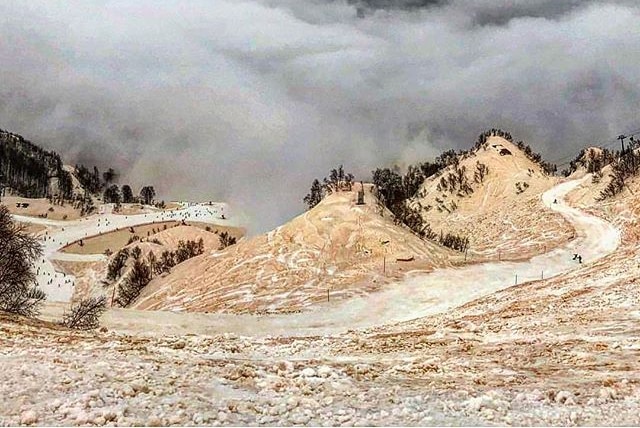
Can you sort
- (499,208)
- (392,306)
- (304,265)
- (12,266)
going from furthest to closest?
(499,208) → (304,265) → (392,306) → (12,266)

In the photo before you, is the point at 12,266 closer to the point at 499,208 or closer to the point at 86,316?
the point at 86,316

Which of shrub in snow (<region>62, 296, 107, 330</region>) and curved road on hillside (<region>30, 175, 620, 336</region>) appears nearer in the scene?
shrub in snow (<region>62, 296, 107, 330</region>)

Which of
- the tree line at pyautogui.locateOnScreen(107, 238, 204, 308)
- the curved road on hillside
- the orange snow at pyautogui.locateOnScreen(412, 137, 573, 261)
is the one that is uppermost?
the orange snow at pyautogui.locateOnScreen(412, 137, 573, 261)

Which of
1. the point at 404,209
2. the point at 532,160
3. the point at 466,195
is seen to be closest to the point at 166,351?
the point at 404,209

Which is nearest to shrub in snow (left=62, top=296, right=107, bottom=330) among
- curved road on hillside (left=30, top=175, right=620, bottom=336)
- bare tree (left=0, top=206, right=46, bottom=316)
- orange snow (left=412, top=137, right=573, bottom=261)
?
curved road on hillside (left=30, top=175, right=620, bottom=336)

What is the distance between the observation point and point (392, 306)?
148 feet

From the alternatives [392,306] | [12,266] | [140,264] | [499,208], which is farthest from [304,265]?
[140,264]

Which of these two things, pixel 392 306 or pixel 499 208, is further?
pixel 499 208

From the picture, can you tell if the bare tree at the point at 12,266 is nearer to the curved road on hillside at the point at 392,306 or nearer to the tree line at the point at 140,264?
the curved road on hillside at the point at 392,306

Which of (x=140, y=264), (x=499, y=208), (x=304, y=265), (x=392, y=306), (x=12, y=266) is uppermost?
(x=499, y=208)

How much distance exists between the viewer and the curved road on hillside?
3506 cm

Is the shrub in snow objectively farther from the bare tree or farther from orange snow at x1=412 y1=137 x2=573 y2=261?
orange snow at x1=412 y1=137 x2=573 y2=261

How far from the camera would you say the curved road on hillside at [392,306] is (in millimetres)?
35062

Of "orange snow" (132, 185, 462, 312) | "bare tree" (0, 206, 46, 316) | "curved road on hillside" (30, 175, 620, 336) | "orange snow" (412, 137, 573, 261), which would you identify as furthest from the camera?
"orange snow" (412, 137, 573, 261)
